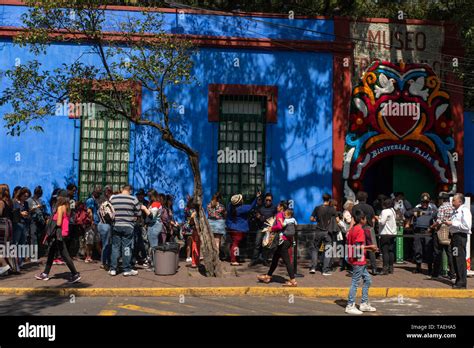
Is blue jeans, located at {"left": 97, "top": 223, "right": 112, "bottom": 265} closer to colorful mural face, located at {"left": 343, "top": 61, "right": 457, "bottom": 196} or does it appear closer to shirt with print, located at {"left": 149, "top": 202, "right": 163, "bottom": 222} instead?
shirt with print, located at {"left": 149, "top": 202, "right": 163, "bottom": 222}

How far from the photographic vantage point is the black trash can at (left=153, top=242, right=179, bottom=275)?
12039 millimetres

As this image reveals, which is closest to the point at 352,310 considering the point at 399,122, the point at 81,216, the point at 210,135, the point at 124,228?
the point at 124,228

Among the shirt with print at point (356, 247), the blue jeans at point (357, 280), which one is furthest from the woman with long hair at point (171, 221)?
the blue jeans at point (357, 280)

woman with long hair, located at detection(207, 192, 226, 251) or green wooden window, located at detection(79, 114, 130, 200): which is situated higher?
green wooden window, located at detection(79, 114, 130, 200)

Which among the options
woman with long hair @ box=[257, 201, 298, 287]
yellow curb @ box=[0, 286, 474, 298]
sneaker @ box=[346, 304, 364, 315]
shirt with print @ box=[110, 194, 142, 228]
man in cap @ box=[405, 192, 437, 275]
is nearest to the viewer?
sneaker @ box=[346, 304, 364, 315]

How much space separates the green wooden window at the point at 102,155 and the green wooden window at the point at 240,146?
270cm

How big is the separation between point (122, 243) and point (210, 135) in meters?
5.00

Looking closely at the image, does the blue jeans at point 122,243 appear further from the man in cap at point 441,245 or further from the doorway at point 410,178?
the doorway at point 410,178

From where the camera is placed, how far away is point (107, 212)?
A: 1218cm

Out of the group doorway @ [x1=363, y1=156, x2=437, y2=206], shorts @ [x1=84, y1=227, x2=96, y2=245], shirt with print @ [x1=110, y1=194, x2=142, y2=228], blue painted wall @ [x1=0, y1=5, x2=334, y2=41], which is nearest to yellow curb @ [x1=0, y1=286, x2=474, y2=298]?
shirt with print @ [x1=110, y1=194, x2=142, y2=228]

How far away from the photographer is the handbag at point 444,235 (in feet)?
39.0

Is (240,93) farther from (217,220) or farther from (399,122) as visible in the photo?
(399,122)

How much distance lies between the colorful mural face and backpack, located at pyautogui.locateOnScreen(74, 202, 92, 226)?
23.5 ft

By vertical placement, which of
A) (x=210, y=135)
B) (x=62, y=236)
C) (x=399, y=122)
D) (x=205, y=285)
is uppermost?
(x=399, y=122)
